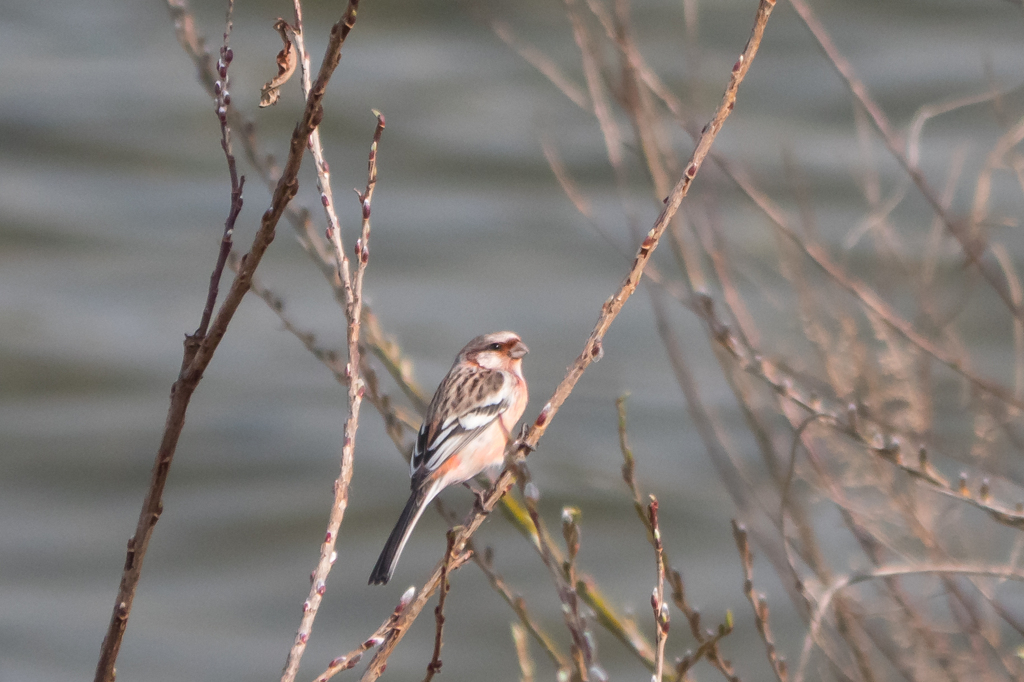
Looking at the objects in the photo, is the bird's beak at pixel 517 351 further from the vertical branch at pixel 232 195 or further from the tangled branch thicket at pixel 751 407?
the vertical branch at pixel 232 195

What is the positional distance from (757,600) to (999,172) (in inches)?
196

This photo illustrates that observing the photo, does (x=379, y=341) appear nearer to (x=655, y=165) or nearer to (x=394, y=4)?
(x=655, y=165)

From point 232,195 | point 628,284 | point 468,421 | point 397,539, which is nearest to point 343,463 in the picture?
point 232,195

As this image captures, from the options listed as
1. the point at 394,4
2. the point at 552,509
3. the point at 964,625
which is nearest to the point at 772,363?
the point at 964,625

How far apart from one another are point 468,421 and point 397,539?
2.12 feet

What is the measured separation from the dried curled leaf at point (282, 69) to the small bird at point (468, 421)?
5.06ft

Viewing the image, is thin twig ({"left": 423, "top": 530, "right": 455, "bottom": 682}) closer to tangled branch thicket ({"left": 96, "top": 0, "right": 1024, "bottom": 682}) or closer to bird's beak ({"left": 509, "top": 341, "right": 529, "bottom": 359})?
tangled branch thicket ({"left": 96, "top": 0, "right": 1024, "bottom": 682})

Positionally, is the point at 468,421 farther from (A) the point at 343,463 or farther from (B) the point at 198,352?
(B) the point at 198,352

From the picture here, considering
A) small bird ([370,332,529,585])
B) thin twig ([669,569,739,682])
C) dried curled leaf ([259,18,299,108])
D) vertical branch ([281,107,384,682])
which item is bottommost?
thin twig ([669,569,739,682])

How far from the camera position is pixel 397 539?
3273 millimetres

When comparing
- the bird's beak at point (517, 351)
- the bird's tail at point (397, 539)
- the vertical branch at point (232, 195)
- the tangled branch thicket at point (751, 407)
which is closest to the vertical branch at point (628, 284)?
the tangled branch thicket at point (751, 407)

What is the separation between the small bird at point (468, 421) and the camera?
3543 millimetres

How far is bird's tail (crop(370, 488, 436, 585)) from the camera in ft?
9.97

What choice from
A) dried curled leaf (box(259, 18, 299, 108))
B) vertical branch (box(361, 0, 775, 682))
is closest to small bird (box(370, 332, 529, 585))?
vertical branch (box(361, 0, 775, 682))
